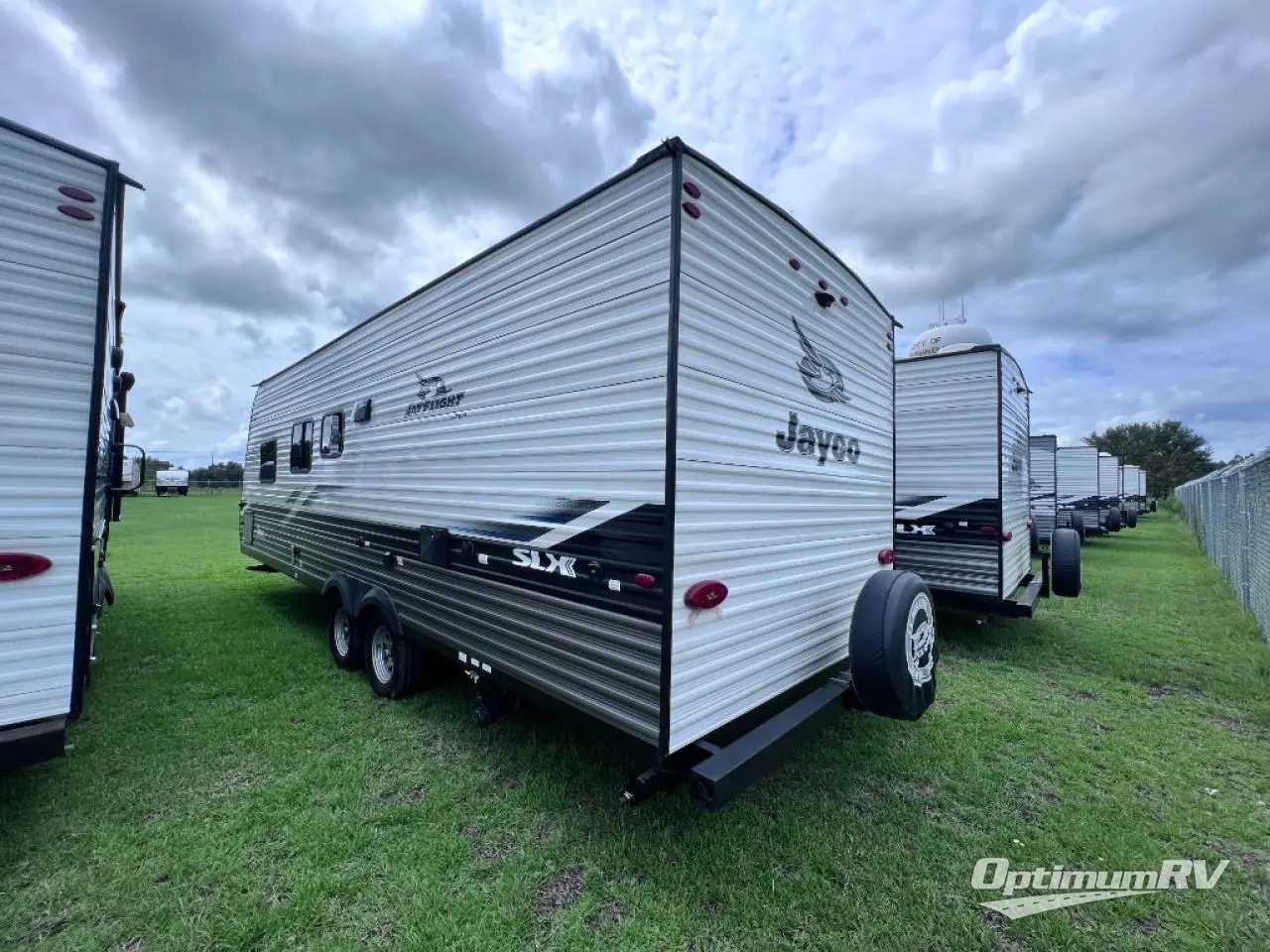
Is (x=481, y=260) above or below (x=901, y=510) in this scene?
above

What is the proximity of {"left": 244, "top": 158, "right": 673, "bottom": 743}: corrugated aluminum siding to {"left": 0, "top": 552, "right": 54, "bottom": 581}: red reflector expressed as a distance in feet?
6.48

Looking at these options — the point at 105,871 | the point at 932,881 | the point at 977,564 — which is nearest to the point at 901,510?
Result: the point at 977,564

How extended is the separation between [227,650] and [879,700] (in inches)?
254

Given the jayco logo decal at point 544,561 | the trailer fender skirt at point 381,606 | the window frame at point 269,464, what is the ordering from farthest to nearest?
1. the window frame at point 269,464
2. the trailer fender skirt at point 381,606
3. the jayco logo decal at point 544,561

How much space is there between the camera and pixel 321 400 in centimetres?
619

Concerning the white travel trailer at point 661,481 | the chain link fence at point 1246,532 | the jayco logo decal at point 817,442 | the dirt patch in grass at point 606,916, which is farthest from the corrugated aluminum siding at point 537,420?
the chain link fence at point 1246,532

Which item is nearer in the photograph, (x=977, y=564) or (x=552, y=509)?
(x=552, y=509)

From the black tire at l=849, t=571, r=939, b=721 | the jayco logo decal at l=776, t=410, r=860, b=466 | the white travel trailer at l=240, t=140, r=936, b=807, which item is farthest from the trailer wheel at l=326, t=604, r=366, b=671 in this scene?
the black tire at l=849, t=571, r=939, b=721

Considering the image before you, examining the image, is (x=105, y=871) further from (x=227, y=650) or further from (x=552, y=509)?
(x=227, y=650)

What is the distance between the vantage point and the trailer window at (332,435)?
5684 mm

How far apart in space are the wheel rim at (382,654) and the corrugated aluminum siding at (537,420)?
51 centimetres

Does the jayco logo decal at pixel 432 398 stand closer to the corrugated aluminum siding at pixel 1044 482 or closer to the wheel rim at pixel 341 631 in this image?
the wheel rim at pixel 341 631

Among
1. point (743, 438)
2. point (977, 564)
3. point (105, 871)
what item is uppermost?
point (743, 438)

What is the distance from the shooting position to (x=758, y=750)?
9.09ft
